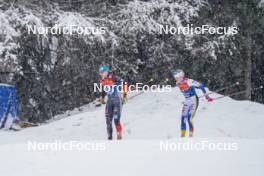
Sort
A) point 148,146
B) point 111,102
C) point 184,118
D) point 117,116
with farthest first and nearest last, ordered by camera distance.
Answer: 1. point 111,102
2. point 117,116
3. point 184,118
4. point 148,146

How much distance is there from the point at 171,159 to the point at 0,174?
2656 mm

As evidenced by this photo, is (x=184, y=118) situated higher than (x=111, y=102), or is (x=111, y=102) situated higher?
(x=111, y=102)

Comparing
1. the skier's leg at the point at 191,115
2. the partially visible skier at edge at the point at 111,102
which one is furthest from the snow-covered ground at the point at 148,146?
the partially visible skier at edge at the point at 111,102

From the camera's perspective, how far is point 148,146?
25.7ft

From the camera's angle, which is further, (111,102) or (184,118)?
(111,102)

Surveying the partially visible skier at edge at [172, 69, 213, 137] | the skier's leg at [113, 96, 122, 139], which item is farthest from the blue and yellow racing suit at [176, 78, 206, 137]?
the skier's leg at [113, 96, 122, 139]

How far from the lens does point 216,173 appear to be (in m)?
5.95

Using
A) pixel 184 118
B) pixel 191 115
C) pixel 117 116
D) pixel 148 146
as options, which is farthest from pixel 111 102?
pixel 148 146

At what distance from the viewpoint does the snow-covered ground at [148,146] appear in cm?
634

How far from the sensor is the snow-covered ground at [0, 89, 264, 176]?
6.34 metres

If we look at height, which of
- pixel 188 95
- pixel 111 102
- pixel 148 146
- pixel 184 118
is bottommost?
pixel 148 146

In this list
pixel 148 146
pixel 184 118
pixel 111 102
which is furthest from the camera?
pixel 111 102

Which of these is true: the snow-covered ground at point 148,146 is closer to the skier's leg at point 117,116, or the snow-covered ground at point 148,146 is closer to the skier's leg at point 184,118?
the skier's leg at point 184,118

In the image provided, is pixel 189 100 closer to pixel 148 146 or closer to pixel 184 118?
pixel 184 118
